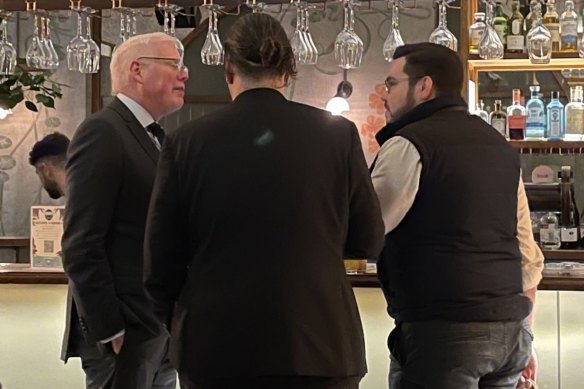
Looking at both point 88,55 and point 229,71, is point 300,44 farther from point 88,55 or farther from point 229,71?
point 229,71

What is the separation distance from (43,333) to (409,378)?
1.79 meters

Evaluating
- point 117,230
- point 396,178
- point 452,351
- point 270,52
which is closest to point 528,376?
point 452,351

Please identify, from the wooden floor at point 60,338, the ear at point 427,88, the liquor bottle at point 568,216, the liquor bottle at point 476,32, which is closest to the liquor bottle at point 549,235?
the liquor bottle at point 568,216

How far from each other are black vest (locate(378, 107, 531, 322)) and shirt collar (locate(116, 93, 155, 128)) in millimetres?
696

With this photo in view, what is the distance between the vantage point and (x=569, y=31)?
4.07 m

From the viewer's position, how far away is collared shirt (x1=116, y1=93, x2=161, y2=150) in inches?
96.5

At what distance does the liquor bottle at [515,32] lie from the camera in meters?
4.07

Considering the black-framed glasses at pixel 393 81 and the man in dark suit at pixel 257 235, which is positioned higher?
the black-framed glasses at pixel 393 81

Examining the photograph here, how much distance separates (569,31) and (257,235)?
9.03ft

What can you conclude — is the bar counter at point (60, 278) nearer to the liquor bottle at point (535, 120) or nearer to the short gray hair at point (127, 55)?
the short gray hair at point (127, 55)

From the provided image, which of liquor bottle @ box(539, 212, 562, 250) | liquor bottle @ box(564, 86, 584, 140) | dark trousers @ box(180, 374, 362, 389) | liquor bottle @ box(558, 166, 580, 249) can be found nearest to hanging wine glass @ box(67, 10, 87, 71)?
dark trousers @ box(180, 374, 362, 389)

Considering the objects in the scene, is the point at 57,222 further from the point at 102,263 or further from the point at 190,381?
the point at 190,381

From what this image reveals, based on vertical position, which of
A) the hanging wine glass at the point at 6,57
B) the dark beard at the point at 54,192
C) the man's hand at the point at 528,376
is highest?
the hanging wine glass at the point at 6,57

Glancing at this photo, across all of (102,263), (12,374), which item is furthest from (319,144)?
(12,374)
